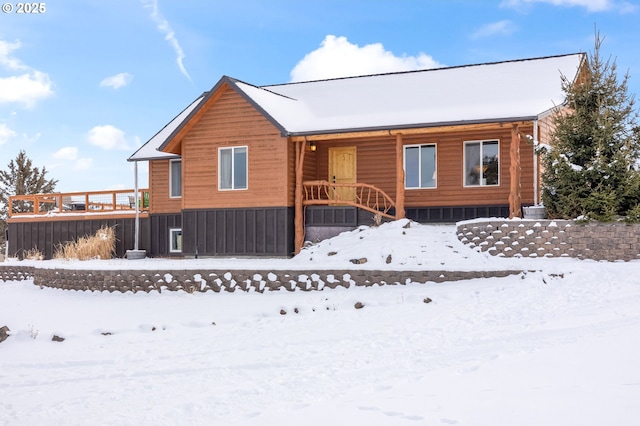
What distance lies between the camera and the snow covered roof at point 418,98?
18.4 m

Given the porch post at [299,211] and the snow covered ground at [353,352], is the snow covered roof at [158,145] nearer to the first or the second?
the porch post at [299,211]

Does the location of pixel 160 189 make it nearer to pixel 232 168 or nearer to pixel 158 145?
pixel 158 145

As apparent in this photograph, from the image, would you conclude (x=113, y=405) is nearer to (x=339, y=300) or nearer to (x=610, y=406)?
(x=610, y=406)

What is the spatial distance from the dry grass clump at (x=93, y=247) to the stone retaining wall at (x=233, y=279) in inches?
151

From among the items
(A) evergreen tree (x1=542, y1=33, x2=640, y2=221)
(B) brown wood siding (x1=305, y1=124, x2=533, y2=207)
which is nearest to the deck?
(B) brown wood siding (x1=305, y1=124, x2=533, y2=207)

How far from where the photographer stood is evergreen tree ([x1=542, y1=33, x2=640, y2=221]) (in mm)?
15414

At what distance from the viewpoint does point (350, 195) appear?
21.1 m

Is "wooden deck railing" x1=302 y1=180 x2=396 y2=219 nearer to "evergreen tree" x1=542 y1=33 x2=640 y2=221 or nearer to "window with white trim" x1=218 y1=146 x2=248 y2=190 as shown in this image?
"window with white trim" x1=218 y1=146 x2=248 y2=190

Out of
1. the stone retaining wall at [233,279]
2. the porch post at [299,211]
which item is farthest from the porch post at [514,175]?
the porch post at [299,211]

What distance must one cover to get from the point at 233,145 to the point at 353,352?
467 inches

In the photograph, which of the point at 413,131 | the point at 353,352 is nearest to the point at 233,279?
the point at 353,352

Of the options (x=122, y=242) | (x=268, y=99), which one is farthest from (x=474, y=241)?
(x=122, y=242)

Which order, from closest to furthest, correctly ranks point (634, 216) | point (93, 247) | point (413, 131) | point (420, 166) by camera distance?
point (634, 216) < point (413, 131) < point (420, 166) < point (93, 247)

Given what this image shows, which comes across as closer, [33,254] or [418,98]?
[418,98]
